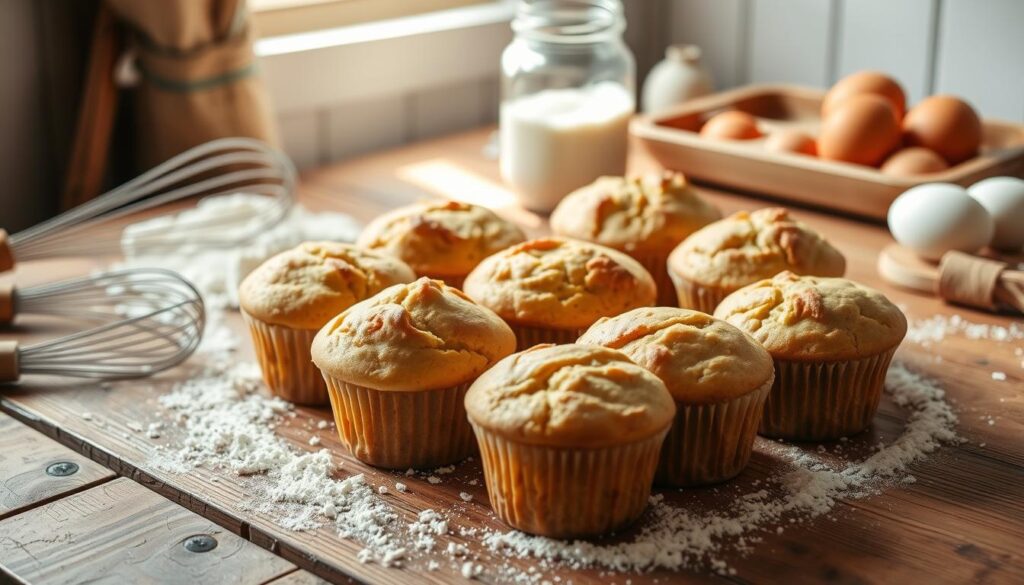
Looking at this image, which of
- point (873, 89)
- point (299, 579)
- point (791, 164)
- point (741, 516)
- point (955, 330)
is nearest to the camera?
point (299, 579)

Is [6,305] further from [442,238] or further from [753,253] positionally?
[753,253]

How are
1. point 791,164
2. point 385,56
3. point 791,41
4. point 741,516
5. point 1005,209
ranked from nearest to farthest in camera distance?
point 741,516 < point 1005,209 < point 791,164 < point 385,56 < point 791,41

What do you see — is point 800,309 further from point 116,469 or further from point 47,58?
point 47,58

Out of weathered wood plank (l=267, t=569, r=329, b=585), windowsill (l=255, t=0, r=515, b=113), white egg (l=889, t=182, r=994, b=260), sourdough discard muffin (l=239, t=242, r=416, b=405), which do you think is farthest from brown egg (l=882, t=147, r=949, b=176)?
weathered wood plank (l=267, t=569, r=329, b=585)

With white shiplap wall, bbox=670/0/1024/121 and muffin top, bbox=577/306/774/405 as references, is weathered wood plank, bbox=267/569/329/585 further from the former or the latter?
white shiplap wall, bbox=670/0/1024/121

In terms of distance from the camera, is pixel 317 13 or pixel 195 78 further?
pixel 317 13

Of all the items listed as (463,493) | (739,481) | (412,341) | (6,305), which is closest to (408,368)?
(412,341)

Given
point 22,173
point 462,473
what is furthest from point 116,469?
point 22,173
